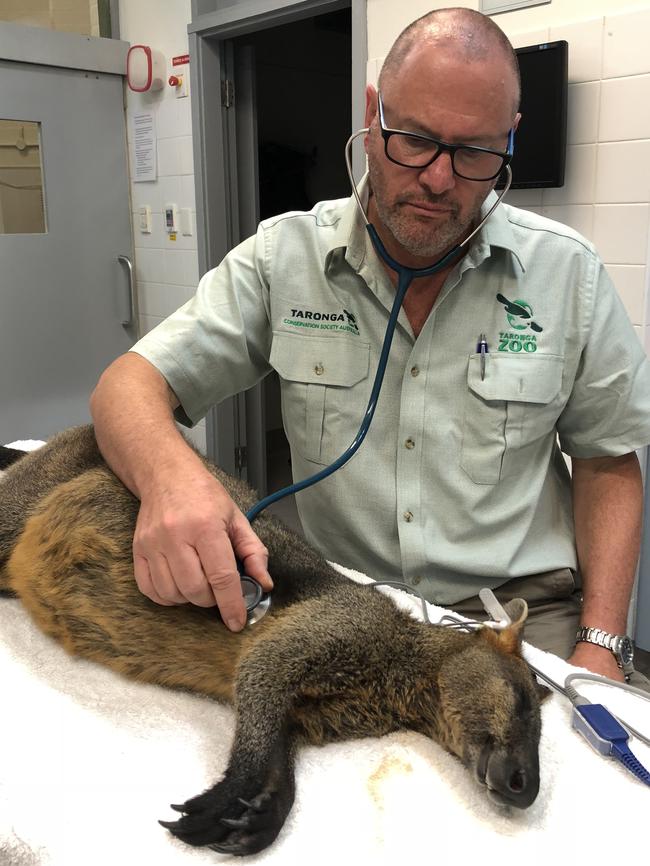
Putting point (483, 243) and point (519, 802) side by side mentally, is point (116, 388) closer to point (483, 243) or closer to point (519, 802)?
point (483, 243)

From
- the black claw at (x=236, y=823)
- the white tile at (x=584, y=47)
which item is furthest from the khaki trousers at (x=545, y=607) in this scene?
the white tile at (x=584, y=47)

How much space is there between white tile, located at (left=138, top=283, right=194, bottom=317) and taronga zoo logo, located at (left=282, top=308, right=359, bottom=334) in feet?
10.8

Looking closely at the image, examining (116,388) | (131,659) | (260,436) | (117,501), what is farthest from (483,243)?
(260,436)

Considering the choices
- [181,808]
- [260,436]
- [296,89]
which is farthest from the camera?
[296,89]

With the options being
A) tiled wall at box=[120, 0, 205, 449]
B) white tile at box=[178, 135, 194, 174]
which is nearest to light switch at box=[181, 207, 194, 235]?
tiled wall at box=[120, 0, 205, 449]

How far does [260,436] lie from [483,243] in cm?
372

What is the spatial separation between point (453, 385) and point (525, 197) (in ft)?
5.73

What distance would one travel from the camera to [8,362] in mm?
4996

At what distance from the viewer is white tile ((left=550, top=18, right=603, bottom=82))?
9.36ft

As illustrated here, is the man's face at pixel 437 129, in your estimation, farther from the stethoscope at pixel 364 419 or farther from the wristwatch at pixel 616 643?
the wristwatch at pixel 616 643

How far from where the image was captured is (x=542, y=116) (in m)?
2.93

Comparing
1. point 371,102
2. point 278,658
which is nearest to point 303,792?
point 278,658

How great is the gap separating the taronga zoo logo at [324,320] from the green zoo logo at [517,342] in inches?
14.2

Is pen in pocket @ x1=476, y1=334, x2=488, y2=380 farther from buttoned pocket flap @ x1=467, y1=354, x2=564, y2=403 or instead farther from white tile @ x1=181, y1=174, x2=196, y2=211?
white tile @ x1=181, y1=174, x2=196, y2=211
